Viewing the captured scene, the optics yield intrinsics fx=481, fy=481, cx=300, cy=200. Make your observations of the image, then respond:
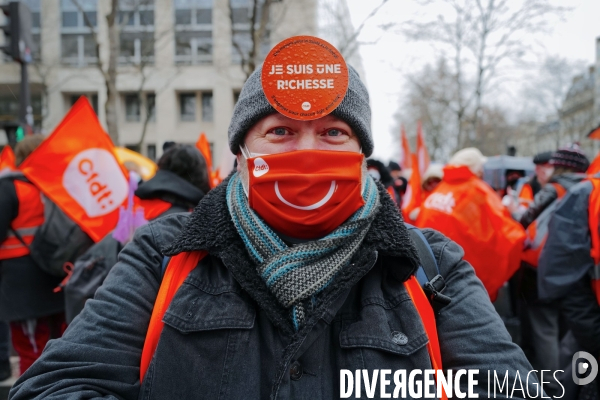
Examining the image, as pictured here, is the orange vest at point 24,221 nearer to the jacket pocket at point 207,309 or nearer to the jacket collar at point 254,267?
the jacket collar at point 254,267

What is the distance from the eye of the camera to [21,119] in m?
6.30

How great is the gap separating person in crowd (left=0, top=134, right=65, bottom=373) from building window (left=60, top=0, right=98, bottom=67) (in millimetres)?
28543

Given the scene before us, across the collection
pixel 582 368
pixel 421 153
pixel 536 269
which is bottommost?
pixel 582 368

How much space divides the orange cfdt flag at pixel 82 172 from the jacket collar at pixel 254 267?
7.36ft

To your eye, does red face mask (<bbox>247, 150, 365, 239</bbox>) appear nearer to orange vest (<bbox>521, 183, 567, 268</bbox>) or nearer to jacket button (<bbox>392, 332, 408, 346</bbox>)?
jacket button (<bbox>392, 332, 408, 346</bbox>)

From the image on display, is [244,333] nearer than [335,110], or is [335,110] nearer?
[244,333]

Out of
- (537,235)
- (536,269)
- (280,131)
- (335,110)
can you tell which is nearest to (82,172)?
(280,131)

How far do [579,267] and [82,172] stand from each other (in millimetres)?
3463

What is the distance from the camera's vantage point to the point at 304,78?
147 centimetres

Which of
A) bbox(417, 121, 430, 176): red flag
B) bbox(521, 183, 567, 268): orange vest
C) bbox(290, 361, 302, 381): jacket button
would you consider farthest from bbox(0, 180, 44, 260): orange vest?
bbox(417, 121, 430, 176): red flag

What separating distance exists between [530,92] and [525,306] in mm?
19214

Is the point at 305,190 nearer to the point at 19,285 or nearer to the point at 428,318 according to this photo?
the point at 428,318

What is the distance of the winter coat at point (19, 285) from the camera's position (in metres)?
3.32

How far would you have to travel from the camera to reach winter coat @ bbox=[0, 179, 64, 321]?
10.9 ft
